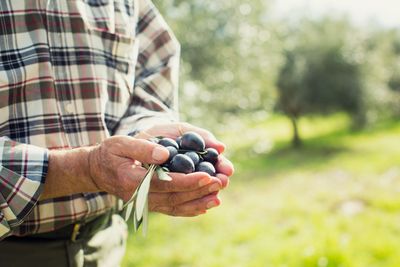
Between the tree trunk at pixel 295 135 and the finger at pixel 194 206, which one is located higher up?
the finger at pixel 194 206

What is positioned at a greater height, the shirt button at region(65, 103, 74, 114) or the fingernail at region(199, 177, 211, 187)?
the shirt button at region(65, 103, 74, 114)

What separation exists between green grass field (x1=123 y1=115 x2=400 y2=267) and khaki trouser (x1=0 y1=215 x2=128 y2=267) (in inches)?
144

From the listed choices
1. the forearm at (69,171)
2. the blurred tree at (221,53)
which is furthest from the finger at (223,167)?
the blurred tree at (221,53)

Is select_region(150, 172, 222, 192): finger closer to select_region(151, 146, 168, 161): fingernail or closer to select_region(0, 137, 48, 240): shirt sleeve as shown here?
select_region(151, 146, 168, 161): fingernail

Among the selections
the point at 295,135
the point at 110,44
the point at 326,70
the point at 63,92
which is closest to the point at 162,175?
the point at 63,92

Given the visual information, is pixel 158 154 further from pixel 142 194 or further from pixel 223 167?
pixel 223 167

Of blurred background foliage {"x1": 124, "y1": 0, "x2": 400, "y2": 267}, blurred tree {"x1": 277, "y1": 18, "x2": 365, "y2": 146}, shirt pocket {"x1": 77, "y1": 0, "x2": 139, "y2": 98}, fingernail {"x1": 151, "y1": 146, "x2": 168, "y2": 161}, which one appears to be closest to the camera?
fingernail {"x1": 151, "y1": 146, "x2": 168, "y2": 161}

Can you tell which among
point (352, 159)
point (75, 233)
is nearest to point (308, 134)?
point (352, 159)

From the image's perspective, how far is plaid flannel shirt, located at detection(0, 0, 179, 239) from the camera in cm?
139

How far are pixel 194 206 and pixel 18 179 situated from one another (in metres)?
0.48

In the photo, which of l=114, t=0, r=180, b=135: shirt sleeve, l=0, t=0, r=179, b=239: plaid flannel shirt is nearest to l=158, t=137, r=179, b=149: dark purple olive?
l=0, t=0, r=179, b=239: plaid flannel shirt

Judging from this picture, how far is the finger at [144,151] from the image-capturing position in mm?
1277

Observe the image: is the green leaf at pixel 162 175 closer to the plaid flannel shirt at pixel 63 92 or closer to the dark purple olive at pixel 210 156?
the dark purple olive at pixel 210 156

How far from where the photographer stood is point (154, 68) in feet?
6.38
